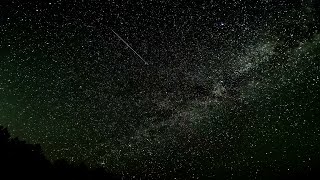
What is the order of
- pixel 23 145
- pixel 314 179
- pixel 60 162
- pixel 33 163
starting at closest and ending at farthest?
pixel 33 163, pixel 23 145, pixel 60 162, pixel 314 179

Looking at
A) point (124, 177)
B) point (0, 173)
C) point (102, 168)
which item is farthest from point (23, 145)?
point (124, 177)

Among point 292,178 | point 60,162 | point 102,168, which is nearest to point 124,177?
point 102,168

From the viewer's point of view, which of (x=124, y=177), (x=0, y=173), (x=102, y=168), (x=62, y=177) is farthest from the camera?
(x=124, y=177)

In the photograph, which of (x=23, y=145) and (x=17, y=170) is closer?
(x=17, y=170)

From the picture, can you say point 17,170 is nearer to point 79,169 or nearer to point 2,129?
point 2,129

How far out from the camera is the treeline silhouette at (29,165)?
30.2ft

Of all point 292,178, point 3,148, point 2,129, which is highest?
point 292,178

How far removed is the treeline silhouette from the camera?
9211mm

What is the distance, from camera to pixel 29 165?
34.4ft

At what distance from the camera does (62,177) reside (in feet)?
40.8

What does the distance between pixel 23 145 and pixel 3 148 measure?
1961mm

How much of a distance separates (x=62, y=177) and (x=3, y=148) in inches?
133

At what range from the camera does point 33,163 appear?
1093cm

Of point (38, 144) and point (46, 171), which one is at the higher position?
point (38, 144)
